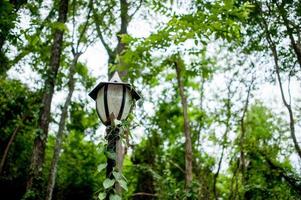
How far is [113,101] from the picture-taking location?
122 inches

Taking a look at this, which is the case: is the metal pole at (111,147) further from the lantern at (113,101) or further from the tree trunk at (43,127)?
the tree trunk at (43,127)

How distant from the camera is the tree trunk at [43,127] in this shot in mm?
6973

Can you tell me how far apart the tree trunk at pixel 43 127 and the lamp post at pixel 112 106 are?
430 cm

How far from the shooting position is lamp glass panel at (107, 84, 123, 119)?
3.08 meters

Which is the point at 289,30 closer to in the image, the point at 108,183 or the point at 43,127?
the point at 43,127

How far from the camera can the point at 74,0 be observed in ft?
32.0

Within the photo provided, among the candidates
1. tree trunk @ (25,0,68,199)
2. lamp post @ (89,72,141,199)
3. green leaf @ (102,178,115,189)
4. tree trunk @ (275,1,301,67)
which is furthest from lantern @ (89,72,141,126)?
tree trunk @ (275,1,301,67)

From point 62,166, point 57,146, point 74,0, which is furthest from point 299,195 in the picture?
point 62,166

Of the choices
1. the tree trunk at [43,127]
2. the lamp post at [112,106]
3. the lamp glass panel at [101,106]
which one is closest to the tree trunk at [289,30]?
the tree trunk at [43,127]

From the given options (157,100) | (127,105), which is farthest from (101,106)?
(157,100)

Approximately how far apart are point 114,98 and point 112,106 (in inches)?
2.5

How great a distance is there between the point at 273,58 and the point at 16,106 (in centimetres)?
645

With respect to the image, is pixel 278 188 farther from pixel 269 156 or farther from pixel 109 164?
pixel 109 164

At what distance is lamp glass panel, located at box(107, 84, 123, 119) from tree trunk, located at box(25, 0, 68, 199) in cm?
435
